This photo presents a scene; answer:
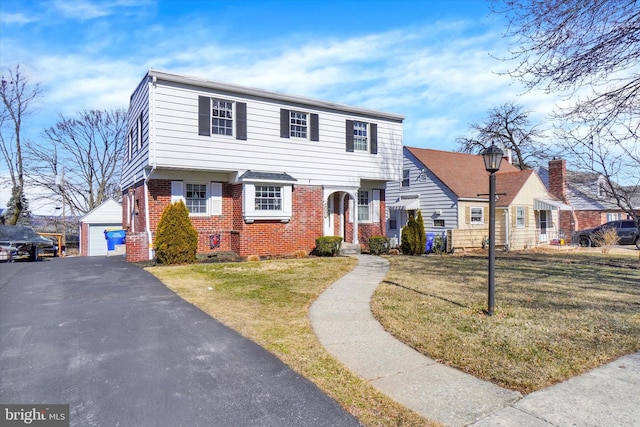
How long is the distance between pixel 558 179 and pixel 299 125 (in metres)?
18.7

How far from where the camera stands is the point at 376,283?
29.1 ft

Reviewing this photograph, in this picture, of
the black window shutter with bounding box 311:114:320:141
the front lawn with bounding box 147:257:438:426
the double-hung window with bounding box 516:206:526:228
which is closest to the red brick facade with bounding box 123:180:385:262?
the front lawn with bounding box 147:257:438:426

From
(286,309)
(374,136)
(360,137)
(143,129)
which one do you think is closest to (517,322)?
(286,309)

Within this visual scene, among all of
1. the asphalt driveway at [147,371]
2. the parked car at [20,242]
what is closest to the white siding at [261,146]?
the parked car at [20,242]

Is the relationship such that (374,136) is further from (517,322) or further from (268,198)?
(517,322)

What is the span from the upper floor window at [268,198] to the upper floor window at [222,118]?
1929 mm

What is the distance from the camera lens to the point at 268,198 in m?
14.0

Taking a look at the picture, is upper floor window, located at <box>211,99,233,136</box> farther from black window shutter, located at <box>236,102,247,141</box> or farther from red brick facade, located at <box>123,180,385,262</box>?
red brick facade, located at <box>123,180,385,262</box>

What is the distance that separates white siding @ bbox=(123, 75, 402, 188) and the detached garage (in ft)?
19.9

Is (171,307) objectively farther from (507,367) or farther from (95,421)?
(507,367)

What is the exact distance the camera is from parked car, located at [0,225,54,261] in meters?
14.6

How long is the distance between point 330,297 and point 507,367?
3782 millimetres

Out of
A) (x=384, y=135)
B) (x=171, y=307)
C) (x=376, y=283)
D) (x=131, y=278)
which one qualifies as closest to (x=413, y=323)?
(x=376, y=283)

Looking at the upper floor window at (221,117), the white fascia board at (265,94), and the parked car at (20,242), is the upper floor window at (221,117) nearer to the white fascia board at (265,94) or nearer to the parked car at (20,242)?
the white fascia board at (265,94)
